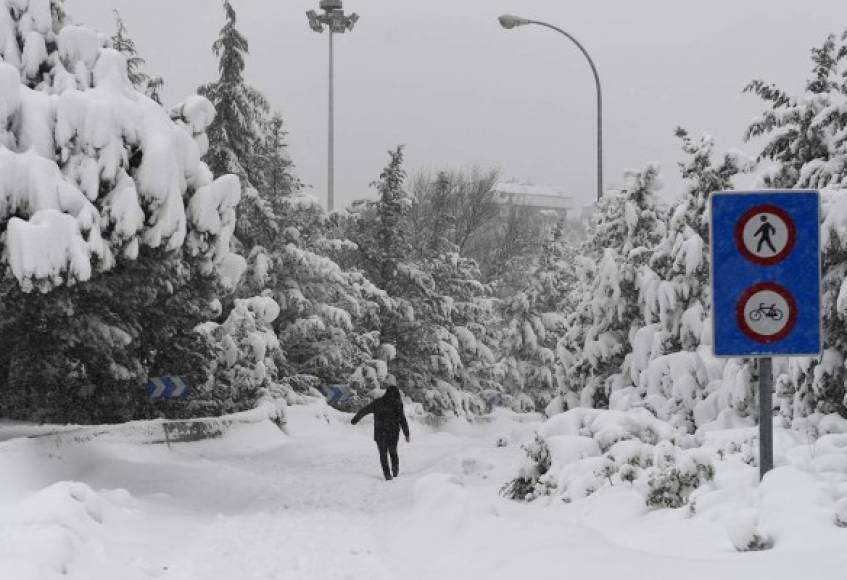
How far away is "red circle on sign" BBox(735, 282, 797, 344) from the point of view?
18.1ft

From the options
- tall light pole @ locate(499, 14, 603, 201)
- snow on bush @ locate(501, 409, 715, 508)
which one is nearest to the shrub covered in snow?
snow on bush @ locate(501, 409, 715, 508)

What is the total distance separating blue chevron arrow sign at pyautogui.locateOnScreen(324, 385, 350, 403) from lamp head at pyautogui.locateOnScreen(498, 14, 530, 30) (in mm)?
13562

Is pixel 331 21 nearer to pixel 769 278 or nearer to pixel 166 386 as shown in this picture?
pixel 166 386

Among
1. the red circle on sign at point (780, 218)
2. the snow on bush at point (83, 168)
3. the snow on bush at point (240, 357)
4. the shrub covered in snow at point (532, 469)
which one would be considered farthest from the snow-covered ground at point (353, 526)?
the snow on bush at point (240, 357)

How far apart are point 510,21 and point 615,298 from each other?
626 cm

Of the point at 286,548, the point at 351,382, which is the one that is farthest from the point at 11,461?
the point at 351,382

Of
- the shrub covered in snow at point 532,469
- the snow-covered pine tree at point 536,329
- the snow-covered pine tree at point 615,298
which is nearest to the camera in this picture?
the shrub covered in snow at point 532,469

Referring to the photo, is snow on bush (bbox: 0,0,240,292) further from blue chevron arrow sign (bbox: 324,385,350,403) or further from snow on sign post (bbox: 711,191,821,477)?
blue chevron arrow sign (bbox: 324,385,350,403)

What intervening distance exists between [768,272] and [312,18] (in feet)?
138

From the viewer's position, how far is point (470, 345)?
38.0 m

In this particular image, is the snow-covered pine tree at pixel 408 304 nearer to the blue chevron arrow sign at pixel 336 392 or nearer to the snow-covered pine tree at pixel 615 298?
the blue chevron arrow sign at pixel 336 392

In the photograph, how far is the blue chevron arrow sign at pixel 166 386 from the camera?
67.1ft

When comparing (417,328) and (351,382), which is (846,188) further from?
(417,328)

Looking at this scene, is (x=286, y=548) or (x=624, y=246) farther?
(x=624, y=246)
